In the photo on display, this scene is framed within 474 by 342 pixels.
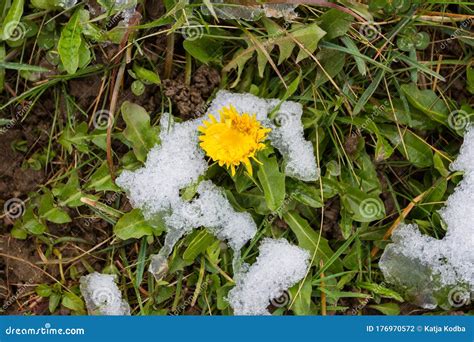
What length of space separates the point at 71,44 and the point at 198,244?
84 cm

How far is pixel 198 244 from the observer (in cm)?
222

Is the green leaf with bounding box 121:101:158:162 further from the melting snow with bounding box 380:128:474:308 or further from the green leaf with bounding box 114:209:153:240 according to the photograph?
the melting snow with bounding box 380:128:474:308

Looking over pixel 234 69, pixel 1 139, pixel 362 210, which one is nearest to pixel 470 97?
pixel 362 210

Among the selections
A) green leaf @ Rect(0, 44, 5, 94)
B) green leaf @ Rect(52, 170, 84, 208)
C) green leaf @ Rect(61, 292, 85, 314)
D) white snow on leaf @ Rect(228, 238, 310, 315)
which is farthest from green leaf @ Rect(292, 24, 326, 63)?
green leaf @ Rect(61, 292, 85, 314)

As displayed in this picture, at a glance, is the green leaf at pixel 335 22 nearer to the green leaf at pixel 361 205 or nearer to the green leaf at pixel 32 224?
the green leaf at pixel 361 205

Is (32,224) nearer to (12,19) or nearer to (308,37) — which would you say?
(12,19)

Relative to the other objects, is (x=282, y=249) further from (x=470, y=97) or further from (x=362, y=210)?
(x=470, y=97)

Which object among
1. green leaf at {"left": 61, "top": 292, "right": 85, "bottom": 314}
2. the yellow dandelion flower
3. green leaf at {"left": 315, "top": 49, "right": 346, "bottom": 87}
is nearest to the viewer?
the yellow dandelion flower

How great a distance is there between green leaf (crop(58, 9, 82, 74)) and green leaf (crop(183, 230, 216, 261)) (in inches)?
28.9

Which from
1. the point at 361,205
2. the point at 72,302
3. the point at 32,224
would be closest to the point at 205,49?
the point at 361,205

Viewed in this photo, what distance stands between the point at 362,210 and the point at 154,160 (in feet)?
2.53

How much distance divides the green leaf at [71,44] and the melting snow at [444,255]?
131cm

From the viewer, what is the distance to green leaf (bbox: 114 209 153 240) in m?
2.23

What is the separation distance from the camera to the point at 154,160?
88.0 inches
